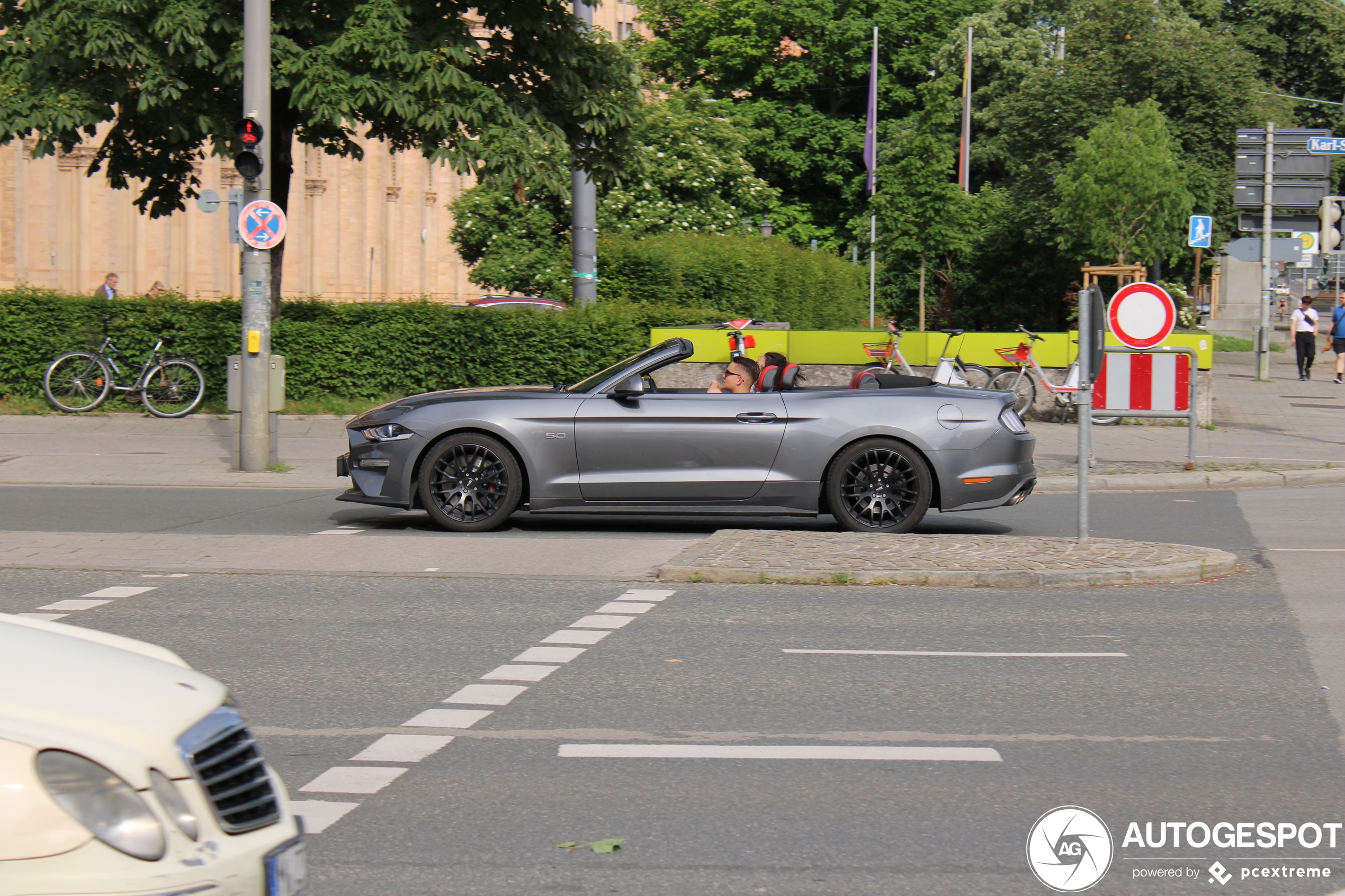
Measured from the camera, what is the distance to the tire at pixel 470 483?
1128cm

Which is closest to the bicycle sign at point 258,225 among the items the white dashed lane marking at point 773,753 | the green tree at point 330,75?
the green tree at point 330,75

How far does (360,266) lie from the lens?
6625cm

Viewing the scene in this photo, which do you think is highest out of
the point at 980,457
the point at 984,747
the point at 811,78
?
the point at 811,78

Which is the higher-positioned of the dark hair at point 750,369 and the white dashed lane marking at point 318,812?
the dark hair at point 750,369

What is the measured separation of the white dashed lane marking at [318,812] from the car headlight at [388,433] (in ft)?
21.8

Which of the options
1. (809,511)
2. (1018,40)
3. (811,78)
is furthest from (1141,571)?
(1018,40)

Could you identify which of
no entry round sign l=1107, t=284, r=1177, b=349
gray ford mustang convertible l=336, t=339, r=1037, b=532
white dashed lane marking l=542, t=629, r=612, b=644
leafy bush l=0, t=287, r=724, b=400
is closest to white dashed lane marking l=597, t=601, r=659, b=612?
white dashed lane marking l=542, t=629, r=612, b=644

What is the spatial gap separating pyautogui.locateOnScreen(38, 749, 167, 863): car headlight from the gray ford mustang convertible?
27.5 ft

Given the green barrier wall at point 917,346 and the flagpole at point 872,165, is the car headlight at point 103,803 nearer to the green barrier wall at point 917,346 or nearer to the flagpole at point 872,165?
the green barrier wall at point 917,346

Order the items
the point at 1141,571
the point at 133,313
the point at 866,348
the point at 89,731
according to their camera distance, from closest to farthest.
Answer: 1. the point at 89,731
2. the point at 1141,571
3. the point at 133,313
4. the point at 866,348

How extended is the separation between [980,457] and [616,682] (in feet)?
17.9

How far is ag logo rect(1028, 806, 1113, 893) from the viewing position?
4270 millimetres

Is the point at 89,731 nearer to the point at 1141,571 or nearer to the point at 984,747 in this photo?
the point at 984,747
